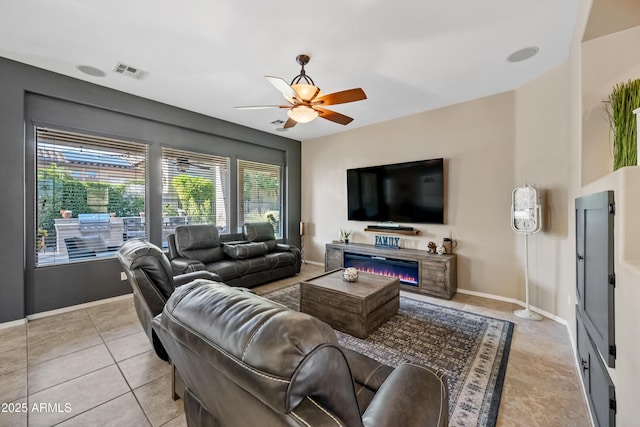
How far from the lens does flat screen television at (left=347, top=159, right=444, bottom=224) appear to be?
4215mm

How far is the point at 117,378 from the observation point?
2.07 metres

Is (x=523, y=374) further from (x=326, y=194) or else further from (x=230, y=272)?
(x=326, y=194)

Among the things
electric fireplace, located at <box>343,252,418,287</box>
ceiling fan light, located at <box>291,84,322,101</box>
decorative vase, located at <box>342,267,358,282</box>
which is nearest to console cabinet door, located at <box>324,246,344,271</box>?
electric fireplace, located at <box>343,252,418,287</box>

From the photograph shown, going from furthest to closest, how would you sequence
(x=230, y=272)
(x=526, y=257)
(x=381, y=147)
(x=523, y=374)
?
(x=381, y=147) → (x=230, y=272) → (x=526, y=257) → (x=523, y=374)

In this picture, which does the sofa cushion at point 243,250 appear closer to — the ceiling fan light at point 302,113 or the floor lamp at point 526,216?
the ceiling fan light at point 302,113

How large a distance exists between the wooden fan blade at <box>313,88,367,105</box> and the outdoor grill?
3.34m

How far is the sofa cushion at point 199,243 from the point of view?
405 centimetres

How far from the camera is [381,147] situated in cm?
495

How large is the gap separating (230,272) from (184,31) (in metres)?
2.96

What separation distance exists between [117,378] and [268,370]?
2.26 m

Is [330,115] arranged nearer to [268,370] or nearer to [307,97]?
[307,97]

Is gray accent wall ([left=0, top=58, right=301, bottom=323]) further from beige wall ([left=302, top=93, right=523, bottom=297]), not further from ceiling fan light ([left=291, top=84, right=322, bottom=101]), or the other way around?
beige wall ([left=302, top=93, right=523, bottom=297])

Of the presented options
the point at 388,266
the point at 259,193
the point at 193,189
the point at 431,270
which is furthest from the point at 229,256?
the point at 431,270

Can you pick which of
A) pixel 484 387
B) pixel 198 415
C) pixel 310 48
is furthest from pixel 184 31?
pixel 484 387
